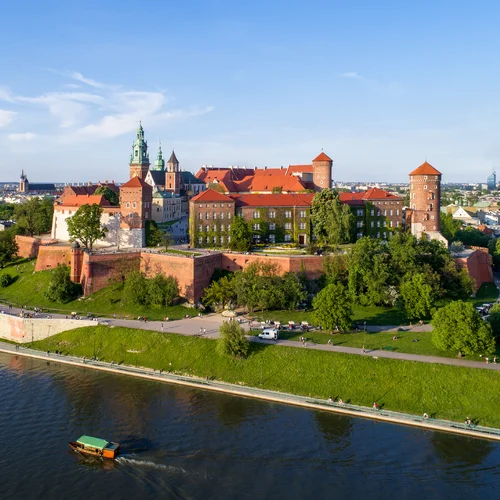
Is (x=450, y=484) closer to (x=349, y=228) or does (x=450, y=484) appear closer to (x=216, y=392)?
(x=216, y=392)

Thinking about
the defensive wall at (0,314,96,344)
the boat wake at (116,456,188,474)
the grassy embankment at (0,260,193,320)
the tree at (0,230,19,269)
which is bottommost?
the boat wake at (116,456,188,474)

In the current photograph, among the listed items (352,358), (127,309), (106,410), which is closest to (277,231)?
(127,309)

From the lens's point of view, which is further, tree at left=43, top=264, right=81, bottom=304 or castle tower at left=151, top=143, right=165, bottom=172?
castle tower at left=151, top=143, right=165, bottom=172

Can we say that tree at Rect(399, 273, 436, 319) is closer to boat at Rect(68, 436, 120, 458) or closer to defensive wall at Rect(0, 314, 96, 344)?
defensive wall at Rect(0, 314, 96, 344)

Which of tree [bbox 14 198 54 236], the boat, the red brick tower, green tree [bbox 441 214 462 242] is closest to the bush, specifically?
the red brick tower

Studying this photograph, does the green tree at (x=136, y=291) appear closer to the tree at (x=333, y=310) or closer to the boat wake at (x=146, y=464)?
the tree at (x=333, y=310)

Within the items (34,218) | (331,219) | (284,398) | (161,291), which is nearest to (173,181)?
(34,218)

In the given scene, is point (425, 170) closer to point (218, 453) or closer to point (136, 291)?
point (136, 291)

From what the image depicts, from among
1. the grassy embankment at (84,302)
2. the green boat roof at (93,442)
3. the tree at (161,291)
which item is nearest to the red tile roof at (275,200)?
the tree at (161,291)
